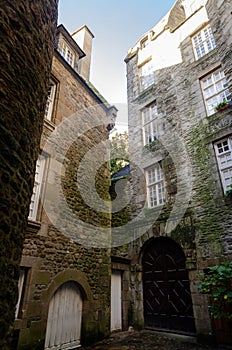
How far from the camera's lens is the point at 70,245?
545 cm

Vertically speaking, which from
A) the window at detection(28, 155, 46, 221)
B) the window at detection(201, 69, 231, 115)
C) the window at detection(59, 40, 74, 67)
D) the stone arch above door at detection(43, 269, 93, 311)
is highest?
the window at detection(59, 40, 74, 67)

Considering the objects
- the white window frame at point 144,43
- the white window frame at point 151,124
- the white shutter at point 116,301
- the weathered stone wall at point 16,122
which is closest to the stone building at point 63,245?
the white shutter at point 116,301

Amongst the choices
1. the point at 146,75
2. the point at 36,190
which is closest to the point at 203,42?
the point at 146,75

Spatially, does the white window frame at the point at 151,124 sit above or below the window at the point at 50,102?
above

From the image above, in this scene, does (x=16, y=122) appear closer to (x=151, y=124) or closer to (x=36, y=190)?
(x=36, y=190)

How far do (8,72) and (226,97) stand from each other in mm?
7651

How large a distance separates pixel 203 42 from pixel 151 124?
3708 mm

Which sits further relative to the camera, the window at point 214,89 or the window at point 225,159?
the window at point 214,89

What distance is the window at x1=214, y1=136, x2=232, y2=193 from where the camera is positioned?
6.47 metres

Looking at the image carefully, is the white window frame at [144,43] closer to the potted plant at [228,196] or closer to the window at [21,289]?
the potted plant at [228,196]

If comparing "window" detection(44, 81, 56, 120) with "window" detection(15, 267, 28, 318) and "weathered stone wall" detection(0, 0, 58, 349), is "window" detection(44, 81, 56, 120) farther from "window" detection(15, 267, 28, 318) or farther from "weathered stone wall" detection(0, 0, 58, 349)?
"weathered stone wall" detection(0, 0, 58, 349)

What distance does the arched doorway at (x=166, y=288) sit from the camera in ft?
21.0

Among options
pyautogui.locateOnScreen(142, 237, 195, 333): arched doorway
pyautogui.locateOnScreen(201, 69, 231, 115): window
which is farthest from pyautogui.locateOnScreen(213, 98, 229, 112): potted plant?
pyautogui.locateOnScreen(142, 237, 195, 333): arched doorway

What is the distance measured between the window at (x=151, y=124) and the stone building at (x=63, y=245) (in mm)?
2809
